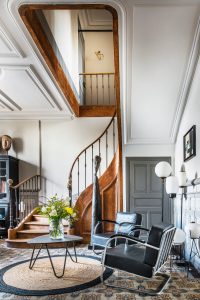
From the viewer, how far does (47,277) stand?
387 cm

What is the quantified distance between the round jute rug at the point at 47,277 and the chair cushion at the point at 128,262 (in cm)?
43

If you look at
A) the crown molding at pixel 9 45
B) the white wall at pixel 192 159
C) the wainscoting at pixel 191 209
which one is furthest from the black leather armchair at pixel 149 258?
the crown molding at pixel 9 45

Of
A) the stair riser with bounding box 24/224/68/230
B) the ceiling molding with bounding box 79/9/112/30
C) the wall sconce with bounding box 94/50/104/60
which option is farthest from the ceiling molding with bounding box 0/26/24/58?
the wall sconce with bounding box 94/50/104/60

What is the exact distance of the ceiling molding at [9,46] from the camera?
12.5 feet

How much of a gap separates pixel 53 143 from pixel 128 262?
4.99 m

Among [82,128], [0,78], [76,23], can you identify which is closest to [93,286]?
[0,78]

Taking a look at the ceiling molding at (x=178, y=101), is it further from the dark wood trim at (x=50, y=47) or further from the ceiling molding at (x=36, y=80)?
the ceiling molding at (x=36, y=80)

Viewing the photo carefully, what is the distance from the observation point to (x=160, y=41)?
390 cm

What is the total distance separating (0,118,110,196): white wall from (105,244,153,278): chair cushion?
4.36 meters

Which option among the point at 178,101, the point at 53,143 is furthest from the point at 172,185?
the point at 53,143

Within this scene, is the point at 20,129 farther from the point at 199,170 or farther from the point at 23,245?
the point at 199,170

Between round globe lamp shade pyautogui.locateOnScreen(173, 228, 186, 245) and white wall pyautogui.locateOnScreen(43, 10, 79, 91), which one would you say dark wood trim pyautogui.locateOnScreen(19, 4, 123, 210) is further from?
round globe lamp shade pyautogui.locateOnScreen(173, 228, 186, 245)

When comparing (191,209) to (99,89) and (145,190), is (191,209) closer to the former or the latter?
(145,190)

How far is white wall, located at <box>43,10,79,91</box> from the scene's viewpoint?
17.9 feet
